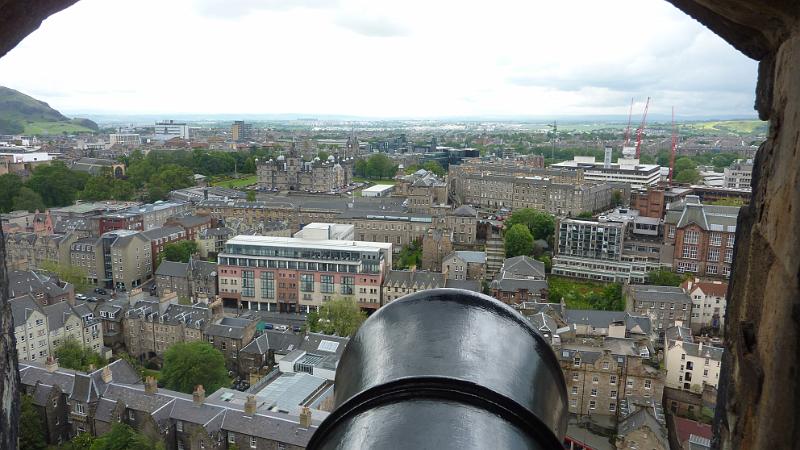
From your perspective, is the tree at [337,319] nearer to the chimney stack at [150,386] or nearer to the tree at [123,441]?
the chimney stack at [150,386]

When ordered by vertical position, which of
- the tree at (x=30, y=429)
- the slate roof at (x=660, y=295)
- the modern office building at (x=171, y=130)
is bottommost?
the tree at (x=30, y=429)

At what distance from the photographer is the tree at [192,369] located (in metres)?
16.5

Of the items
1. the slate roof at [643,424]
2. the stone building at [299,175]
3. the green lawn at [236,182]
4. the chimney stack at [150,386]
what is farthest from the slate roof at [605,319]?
the green lawn at [236,182]

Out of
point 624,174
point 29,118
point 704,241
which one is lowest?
point 704,241

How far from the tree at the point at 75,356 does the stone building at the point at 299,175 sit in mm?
35665

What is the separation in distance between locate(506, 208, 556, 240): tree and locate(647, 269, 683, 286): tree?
8389 millimetres

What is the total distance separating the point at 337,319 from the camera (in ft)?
69.6

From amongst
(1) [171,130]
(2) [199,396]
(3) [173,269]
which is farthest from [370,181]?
(1) [171,130]

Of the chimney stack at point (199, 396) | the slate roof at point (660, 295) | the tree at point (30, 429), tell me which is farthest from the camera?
the slate roof at point (660, 295)

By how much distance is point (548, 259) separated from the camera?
31.4m

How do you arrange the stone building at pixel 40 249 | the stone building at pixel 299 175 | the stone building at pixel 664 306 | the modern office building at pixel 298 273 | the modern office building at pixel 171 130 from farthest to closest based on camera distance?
1. the modern office building at pixel 171 130
2. the stone building at pixel 299 175
3. the stone building at pixel 40 249
4. the modern office building at pixel 298 273
5. the stone building at pixel 664 306

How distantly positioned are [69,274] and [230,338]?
440 inches

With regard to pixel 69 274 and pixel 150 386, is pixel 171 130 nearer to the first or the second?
pixel 69 274

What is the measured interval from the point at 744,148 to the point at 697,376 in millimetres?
85694
